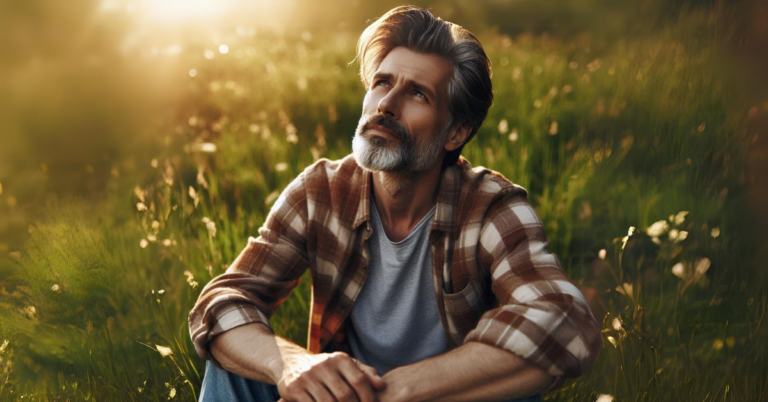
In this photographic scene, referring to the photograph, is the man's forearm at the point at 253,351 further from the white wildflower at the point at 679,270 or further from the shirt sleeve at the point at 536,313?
the white wildflower at the point at 679,270

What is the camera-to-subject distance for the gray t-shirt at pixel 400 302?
7.63 feet

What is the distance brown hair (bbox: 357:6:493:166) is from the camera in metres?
2.30

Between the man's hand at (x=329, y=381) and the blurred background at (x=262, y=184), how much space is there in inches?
30.9

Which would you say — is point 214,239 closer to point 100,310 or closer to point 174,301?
point 174,301

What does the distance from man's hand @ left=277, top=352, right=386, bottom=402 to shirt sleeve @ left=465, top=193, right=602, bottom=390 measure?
0.35 metres

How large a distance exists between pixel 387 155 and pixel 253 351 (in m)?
0.83

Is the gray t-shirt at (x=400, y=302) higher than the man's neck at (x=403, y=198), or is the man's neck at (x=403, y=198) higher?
the man's neck at (x=403, y=198)

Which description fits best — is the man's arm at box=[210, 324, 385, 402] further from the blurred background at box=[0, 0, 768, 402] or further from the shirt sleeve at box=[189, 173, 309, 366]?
the blurred background at box=[0, 0, 768, 402]

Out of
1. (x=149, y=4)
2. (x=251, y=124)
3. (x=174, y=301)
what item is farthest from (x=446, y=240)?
(x=149, y=4)

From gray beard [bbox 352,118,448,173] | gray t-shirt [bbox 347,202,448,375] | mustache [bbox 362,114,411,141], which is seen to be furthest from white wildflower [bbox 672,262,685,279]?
mustache [bbox 362,114,411,141]

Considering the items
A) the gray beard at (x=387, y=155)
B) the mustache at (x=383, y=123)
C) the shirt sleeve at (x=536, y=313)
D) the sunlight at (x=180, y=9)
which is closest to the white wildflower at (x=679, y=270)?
the shirt sleeve at (x=536, y=313)

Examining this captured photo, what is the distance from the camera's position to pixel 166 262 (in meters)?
2.90

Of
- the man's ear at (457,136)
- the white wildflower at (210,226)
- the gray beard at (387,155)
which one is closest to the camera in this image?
the gray beard at (387,155)

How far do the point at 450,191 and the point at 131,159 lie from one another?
210cm
